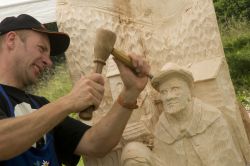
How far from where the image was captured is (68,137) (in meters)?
2.42

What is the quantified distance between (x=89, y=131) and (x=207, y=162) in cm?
68

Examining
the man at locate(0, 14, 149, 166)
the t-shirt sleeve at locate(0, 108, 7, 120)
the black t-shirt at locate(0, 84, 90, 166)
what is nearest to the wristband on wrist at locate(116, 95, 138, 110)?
the man at locate(0, 14, 149, 166)

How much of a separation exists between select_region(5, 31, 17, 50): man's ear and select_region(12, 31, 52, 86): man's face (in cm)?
2

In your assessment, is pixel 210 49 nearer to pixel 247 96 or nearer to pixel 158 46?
pixel 158 46

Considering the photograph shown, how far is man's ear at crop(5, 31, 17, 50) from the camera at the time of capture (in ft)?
7.38

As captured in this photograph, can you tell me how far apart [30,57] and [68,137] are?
520 mm

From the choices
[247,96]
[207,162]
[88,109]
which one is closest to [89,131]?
[88,109]

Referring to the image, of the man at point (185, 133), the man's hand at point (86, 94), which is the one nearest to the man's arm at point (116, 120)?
the man at point (185, 133)

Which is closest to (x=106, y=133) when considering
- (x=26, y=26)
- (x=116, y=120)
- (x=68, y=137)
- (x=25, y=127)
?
(x=116, y=120)

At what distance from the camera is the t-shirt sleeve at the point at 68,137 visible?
2420mm

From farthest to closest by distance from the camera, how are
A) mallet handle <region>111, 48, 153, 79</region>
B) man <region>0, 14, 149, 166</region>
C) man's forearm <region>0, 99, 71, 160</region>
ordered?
man <region>0, 14, 149, 166</region> < mallet handle <region>111, 48, 153, 79</region> < man's forearm <region>0, 99, 71, 160</region>

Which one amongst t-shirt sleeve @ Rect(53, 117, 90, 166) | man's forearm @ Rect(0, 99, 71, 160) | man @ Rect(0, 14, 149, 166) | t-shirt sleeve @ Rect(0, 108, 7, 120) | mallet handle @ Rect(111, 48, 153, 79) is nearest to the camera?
man's forearm @ Rect(0, 99, 71, 160)

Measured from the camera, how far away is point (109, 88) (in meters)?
2.67

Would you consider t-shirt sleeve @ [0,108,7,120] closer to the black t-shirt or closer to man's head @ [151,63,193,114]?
the black t-shirt
